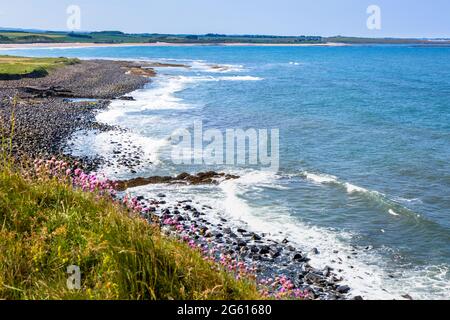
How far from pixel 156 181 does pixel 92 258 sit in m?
16.1

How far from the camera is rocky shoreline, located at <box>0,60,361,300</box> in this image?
1325 cm

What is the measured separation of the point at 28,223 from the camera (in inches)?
279

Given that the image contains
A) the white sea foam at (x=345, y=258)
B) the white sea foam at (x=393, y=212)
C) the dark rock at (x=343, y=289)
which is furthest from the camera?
the white sea foam at (x=393, y=212)

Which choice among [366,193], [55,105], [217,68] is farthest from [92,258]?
[217,68]

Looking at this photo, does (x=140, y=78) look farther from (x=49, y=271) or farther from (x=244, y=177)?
(x=49, y=271)

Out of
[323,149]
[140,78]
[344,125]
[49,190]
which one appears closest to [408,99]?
[344,125]

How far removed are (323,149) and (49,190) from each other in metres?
25.1

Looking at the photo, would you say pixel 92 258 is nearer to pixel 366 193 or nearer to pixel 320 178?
pixel 366 193

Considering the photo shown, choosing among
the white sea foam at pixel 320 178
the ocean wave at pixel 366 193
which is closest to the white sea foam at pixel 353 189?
the ocean wave at pixel 366 193

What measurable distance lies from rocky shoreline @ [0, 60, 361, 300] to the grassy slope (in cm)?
139

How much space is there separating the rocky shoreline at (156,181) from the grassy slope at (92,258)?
1390 millimetres

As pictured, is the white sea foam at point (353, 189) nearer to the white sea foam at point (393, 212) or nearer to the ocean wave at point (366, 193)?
the ocean wave at point (366, 193)

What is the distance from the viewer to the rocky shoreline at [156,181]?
1325 cm
